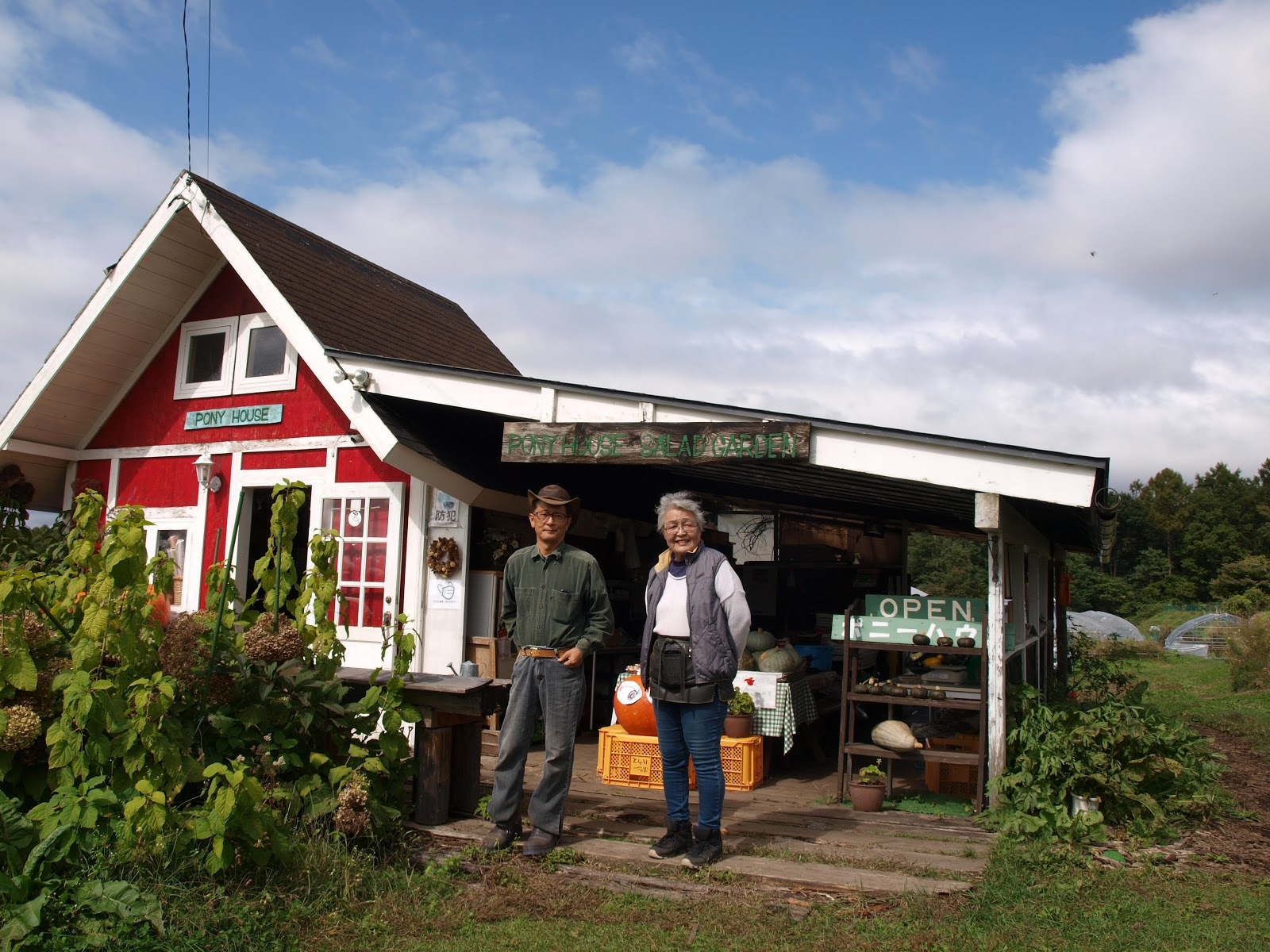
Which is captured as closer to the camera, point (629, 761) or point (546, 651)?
point (546, 651)

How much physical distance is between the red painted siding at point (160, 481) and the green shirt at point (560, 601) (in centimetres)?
555

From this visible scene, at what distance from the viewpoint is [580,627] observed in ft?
17.7

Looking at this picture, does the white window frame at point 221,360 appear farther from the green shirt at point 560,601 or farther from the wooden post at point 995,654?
the wooden post at point 995,654

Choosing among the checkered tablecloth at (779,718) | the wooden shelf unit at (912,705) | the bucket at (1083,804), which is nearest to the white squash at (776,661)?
the checkered tablecloth at (779,718)

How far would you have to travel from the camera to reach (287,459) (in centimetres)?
952

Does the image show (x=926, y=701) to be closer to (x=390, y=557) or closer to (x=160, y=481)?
(x=390, y=557)

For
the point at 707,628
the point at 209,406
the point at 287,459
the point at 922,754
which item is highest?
the point at 209,406

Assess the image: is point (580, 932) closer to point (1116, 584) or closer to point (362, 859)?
point (362, 859)

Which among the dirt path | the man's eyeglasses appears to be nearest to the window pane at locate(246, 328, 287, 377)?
the man's eyeglasses

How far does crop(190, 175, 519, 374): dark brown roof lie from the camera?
29.9 ft

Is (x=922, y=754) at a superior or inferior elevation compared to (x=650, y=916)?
superior

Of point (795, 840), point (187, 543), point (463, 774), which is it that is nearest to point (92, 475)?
point (187, 543)

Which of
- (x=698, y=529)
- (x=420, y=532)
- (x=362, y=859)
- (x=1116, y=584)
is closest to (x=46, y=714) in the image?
(x=362, y=859)

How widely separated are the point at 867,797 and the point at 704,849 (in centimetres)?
183
